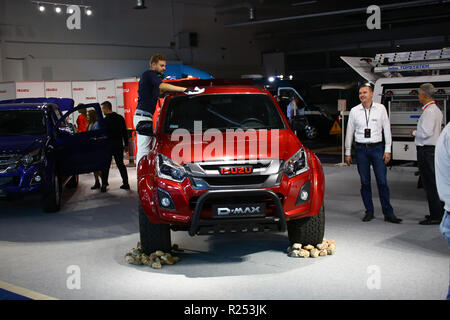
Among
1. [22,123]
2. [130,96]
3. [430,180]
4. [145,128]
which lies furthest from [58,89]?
[430,180]

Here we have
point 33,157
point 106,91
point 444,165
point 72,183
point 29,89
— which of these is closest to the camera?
point 444,165

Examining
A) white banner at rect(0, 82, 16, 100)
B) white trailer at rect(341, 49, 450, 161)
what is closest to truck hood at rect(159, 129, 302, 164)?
white trailer at rect(341, 49, 450, 161)

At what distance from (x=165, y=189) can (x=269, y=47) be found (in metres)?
24.2

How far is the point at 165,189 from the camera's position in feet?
16.0

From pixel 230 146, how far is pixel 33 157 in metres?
3.90

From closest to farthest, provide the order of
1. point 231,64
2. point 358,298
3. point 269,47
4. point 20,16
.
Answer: point 358,298
point 20,16
point 231,64
point 269,47

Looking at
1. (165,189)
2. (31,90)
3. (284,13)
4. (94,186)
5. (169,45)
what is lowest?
(94,186)

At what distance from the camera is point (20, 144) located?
7.81 m

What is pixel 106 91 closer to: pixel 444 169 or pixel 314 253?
pixel 314 253

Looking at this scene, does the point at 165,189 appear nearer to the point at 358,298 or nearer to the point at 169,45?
the point at 358,298

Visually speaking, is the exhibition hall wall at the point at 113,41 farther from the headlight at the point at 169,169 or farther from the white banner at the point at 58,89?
the headlight at the point at 169,169

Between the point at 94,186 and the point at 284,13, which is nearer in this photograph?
the point at 94,186
